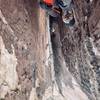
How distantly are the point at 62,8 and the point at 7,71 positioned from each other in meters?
0.77

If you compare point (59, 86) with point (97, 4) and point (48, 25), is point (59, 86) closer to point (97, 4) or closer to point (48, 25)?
point (48, 25)

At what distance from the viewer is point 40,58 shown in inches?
93.3

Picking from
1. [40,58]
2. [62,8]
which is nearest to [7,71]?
[40,58]

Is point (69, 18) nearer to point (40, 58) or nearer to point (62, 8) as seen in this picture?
point (62, 8)

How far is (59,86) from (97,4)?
1.20m

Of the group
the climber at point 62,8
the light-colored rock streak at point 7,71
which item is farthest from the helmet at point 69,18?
the light-colored rock streak at point 7,71

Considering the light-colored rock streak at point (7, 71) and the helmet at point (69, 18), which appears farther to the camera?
the light-colored rock streak at point (7, 71)

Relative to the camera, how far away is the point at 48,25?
217cm

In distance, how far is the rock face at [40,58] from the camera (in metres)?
1.79

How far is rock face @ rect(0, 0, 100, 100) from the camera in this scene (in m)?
1.79

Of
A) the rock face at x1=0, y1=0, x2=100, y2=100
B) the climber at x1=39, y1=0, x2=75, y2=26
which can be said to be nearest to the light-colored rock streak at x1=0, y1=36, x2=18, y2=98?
the rock face at x1=0, y1=0, x2=100, y2=100

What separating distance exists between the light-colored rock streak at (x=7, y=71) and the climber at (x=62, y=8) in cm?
52

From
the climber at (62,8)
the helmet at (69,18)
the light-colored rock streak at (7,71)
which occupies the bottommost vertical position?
the light-colored rock streak at (7,71)

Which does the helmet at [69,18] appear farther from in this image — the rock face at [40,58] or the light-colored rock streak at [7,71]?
the light-colored rock streak at [7,71]
